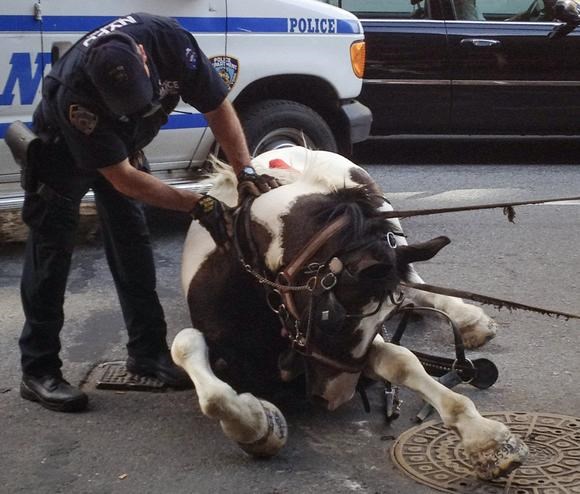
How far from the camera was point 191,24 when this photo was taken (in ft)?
22.6

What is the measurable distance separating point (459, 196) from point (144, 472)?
4.90 m

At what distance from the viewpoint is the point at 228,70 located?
7.06 meters

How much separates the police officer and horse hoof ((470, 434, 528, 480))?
122 cm

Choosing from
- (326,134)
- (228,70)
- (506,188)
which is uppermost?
(228,70)

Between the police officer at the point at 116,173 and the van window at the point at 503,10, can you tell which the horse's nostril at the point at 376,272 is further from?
the van window at the point at 503,10

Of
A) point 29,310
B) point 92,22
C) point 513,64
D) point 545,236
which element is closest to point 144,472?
point 29,310

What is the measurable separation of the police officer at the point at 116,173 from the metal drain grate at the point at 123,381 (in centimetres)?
3

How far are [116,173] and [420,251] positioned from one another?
1.16 m

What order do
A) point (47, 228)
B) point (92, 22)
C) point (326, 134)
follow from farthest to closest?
point (326, 134) < point (92, 22) < point (47, 228)

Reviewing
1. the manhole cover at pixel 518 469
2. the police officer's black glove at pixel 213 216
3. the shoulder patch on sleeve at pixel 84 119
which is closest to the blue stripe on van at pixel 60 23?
the shoulder patch on sleeve at pixel 84 119

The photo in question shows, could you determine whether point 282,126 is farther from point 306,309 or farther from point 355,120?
point 306,309

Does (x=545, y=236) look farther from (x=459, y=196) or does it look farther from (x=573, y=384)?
(x=573, y=384)

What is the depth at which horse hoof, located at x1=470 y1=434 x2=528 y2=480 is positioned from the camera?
370 centimetres

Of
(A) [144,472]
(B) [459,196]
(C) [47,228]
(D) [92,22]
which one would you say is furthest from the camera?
(B) [459,196]
